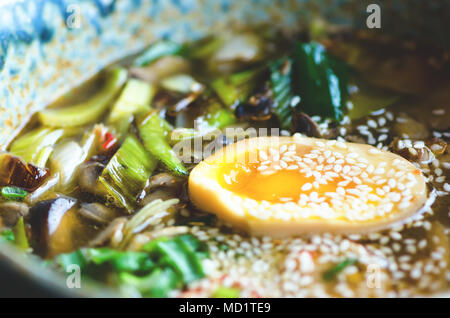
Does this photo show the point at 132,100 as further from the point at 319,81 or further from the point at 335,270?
the point at 335,270

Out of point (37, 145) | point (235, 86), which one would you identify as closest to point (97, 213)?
point (37, 145)

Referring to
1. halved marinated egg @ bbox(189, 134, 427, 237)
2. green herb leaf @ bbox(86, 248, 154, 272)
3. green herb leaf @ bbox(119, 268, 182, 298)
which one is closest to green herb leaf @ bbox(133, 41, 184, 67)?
halved marinated egg @ bbox(189, 134, 427, 237)

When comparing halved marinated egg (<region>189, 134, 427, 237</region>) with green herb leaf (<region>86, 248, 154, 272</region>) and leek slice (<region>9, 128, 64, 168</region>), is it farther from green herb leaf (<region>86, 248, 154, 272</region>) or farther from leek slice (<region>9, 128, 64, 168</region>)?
leek slice (<region>9, 128, 64, 168</region>)

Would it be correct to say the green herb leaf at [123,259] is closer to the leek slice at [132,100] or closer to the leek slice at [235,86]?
the leek slice at [132,100]

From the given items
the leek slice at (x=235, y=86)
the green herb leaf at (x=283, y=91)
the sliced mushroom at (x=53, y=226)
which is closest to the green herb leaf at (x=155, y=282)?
the sliced mushroom at (x=53, y=226)

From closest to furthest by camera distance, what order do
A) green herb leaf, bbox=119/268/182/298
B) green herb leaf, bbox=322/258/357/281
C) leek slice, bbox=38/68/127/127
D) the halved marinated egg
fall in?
green herb leaf, bbox=119/268/182/298, green herb leaf, bbox=322/258/357/281, the halved marinated egg, leek slice, bbox=38/68/127/127

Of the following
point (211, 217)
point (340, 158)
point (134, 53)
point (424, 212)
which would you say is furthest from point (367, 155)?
point (134, 53)

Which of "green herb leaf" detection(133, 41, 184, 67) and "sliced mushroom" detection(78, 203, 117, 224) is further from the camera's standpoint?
"green herb leaf" detection(133, 41, 184, 67)
